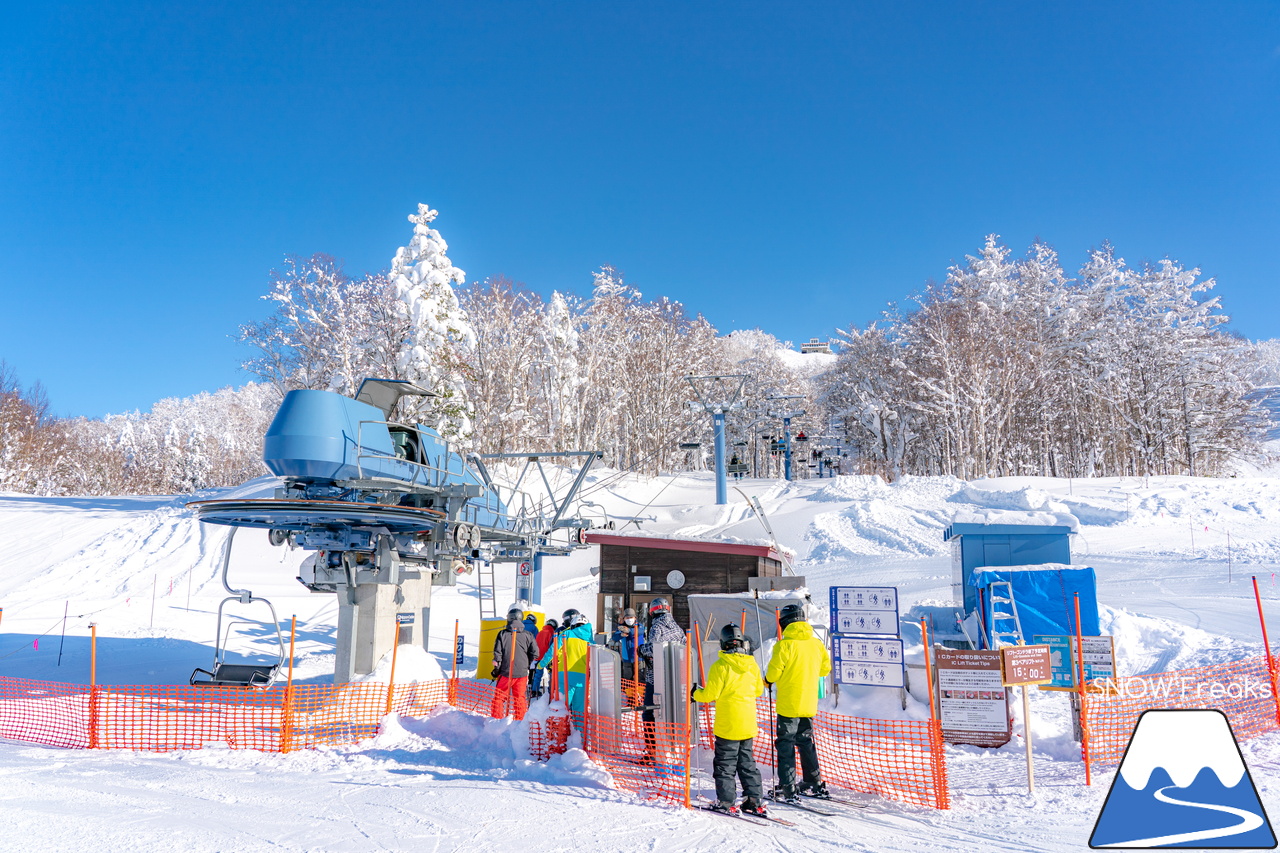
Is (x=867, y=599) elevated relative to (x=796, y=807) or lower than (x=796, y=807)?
elevated

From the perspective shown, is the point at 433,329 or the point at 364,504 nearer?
the point at 364,504

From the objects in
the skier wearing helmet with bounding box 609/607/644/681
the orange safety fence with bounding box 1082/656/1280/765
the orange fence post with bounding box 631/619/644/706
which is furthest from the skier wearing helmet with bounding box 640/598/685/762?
the orange safety fence with bounding box 1082/656/1280/765

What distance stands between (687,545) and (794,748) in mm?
10863

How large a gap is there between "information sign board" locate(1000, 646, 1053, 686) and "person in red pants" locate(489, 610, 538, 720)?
18.0 feet

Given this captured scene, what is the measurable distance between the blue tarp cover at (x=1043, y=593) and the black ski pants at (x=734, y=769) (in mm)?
9719

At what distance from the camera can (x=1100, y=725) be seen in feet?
26.7

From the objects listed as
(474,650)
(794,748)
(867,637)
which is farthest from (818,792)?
(474,650)

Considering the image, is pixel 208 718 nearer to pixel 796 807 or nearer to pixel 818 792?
pixel 796 807

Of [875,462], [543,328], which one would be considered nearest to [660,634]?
[543,328]

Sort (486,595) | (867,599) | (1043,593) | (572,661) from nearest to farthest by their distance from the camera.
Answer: (572,661) < (867,599) < (1043,593) < (486,595)

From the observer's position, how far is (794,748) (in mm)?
6656

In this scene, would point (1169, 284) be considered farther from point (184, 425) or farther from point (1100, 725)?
point (184, 425)

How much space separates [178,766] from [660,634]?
5.34 metres

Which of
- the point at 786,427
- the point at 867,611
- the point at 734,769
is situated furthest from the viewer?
the point at 786,427
